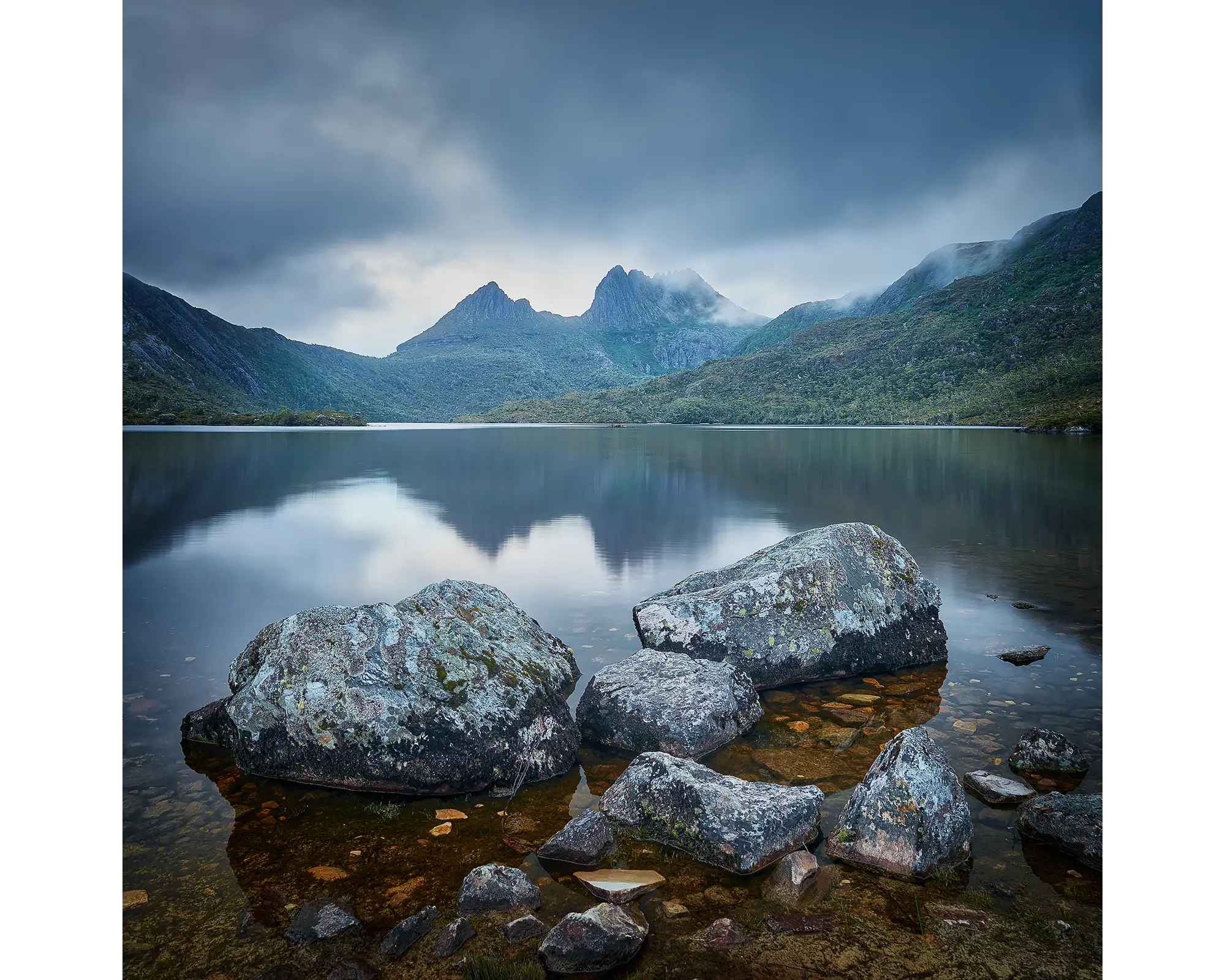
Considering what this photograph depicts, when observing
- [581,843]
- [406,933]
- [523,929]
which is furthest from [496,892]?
[581,843]

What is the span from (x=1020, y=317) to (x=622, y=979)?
658 ft

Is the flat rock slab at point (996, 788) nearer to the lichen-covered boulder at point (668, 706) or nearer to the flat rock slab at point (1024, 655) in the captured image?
the lichen-covered boulder at point (668, 706)

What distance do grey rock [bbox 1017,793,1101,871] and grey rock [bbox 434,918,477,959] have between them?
12.2 ft

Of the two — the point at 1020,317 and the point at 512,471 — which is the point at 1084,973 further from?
the point at 1020,317

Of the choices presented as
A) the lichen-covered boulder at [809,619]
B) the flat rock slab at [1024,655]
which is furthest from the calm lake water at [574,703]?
the lichen-covered boulder at [809,619]

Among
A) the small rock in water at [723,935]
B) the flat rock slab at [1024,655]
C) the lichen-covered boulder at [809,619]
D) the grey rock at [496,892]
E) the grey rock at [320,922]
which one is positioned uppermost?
the lichen-covered boulder at [809,619]

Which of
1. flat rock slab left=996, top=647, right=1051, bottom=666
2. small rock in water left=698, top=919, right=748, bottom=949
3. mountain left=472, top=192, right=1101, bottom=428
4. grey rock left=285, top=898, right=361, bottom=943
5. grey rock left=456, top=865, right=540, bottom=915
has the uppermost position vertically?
mountain left=472, top=192, right=1101, bottom=428

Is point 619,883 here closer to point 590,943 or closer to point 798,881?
point 590,943

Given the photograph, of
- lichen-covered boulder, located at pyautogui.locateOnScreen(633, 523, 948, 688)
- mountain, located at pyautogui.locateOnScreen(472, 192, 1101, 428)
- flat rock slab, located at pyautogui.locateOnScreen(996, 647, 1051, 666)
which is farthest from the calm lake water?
mountain, located at pyautogui.locateOnScreen(472, 192, 1101, 428)

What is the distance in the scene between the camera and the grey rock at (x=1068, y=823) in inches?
160

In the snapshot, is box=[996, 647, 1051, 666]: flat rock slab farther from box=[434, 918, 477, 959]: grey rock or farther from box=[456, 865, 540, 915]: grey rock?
box=[434, 918, 477, 959]: grey rock

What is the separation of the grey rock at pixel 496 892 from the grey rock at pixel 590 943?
0.34 m

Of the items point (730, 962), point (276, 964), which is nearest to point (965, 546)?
point (730, 962)

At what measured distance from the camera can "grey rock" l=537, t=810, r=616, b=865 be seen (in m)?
4.19
